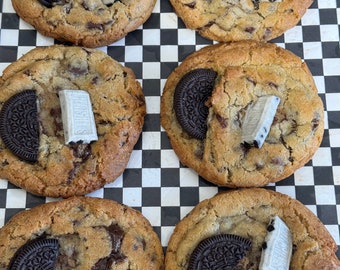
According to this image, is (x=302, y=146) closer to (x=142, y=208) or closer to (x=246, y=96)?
(x=246, y=96)

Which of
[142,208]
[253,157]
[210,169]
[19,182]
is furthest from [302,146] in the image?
[19,182]

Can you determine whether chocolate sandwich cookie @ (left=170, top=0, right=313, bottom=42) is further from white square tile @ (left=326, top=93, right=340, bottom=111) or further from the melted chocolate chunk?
the melted chocolate chunk

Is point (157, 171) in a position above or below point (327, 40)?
below

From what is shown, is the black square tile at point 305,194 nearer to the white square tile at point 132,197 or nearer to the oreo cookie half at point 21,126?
the white square tile at point 132,197

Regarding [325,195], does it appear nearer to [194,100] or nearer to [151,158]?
[194,100]

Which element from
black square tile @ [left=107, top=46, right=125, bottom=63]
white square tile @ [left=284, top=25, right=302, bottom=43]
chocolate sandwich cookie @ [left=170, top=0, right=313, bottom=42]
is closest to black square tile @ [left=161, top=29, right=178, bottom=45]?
Answer: chocolate sandwich cookie @ [left=170, top=0, right=313, bottom=42]

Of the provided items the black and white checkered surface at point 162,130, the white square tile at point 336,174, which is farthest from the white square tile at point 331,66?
the white square tile at point 336,174
